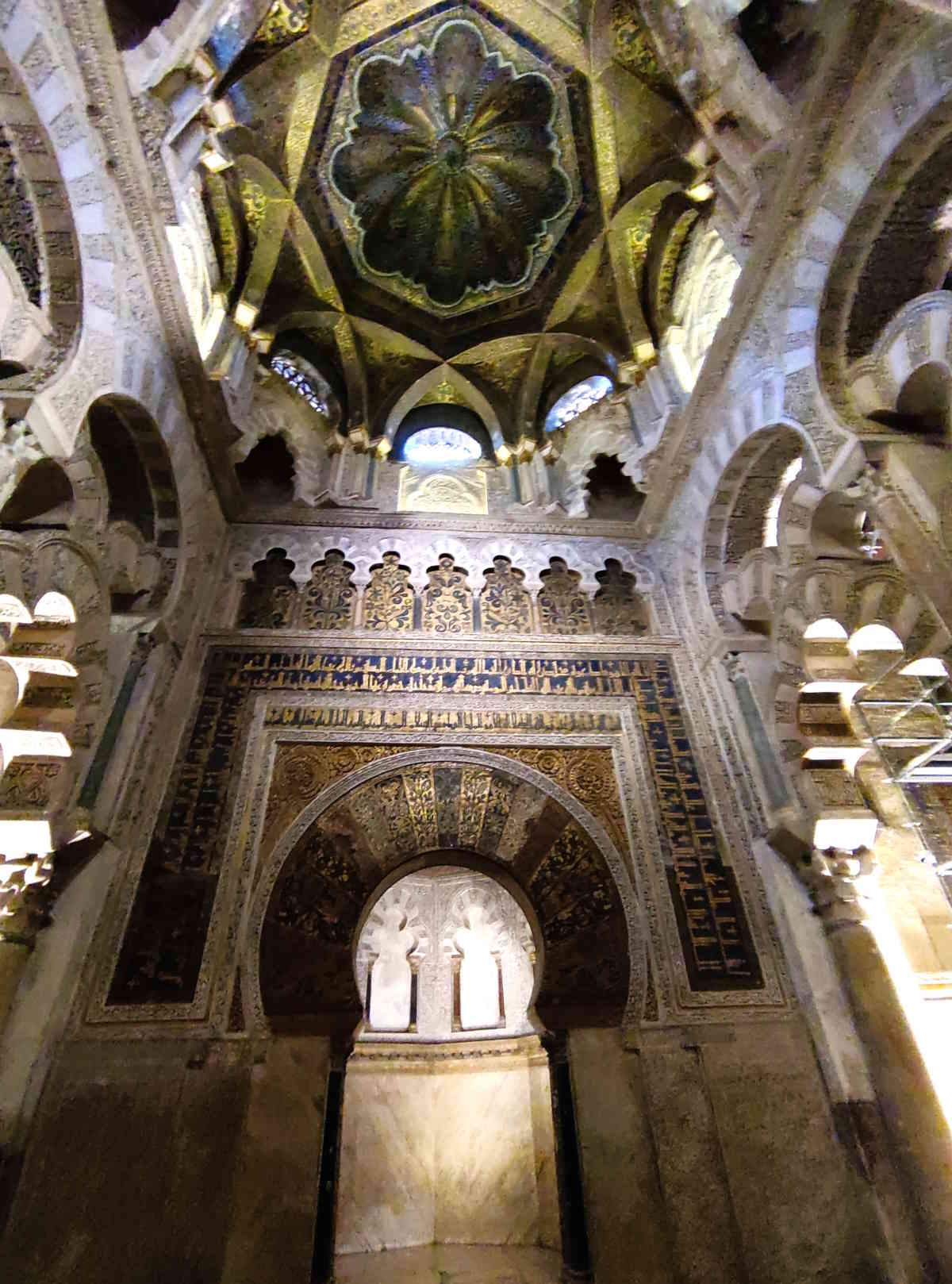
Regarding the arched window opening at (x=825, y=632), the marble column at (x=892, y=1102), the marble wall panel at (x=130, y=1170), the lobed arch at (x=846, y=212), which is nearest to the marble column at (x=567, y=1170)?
the marble column at (x=892, y=1102)

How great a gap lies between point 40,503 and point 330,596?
99.3 inches

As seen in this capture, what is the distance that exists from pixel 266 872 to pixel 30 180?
4390 mm

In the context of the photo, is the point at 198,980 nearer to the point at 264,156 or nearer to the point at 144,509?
the point at 144,509

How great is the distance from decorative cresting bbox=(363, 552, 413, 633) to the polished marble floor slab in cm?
502

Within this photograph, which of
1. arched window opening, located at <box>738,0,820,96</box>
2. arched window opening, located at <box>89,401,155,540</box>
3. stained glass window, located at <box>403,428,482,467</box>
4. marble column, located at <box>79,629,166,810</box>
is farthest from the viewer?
stained glass window, located at <box>403,428,482,467</box>

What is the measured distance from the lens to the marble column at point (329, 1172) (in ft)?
11.7

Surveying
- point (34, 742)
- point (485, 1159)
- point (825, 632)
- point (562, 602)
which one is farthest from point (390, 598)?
point (485, 1159)

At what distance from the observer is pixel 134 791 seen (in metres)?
4.76

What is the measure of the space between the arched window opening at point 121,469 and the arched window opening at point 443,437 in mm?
2970

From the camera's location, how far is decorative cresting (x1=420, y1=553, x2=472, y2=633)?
6.15 meters

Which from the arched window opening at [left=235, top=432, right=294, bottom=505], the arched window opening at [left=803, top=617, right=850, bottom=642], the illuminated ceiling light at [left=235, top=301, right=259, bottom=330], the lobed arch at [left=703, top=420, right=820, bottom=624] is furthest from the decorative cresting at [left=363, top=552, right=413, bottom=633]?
the arched window opening at [left=803, top=617, right=850, bottom=642]

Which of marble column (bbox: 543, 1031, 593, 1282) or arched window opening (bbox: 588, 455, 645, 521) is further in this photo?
arched window opening (bbox: 588, 455, 645, 521)

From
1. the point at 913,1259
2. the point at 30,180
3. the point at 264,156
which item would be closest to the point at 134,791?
the point at 30,180

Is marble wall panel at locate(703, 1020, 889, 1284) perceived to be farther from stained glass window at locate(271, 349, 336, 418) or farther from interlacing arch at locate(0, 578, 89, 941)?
stained glass window at locate(271, 349, 336, 418)
